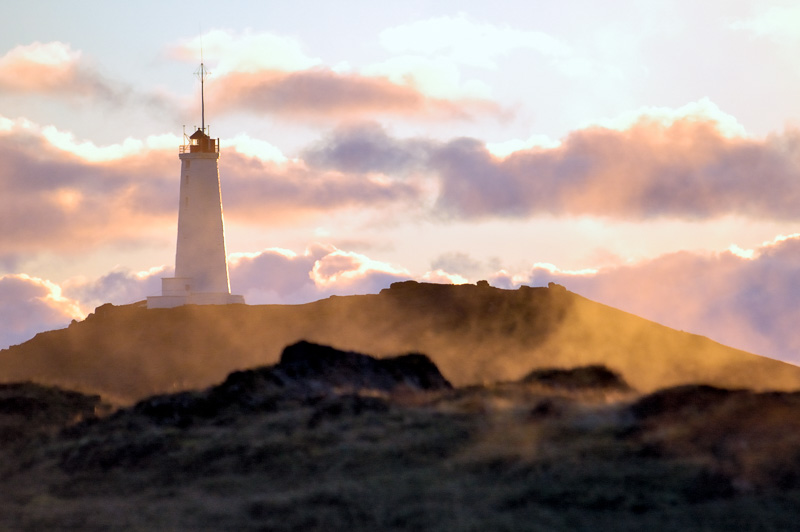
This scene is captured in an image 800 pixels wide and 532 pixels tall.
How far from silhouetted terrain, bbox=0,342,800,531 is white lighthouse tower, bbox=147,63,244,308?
32754mm

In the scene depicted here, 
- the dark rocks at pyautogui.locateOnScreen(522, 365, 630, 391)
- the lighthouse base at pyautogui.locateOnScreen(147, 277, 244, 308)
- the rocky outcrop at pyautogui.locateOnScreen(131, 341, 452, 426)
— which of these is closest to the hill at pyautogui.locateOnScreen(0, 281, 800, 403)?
the lighthouse base at pyautogui.locateOnScreen(147, 277, 244, 308)

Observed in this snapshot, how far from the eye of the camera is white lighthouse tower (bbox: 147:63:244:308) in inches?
2500

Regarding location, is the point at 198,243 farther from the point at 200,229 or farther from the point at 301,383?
the point at 301,383

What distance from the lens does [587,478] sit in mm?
19297

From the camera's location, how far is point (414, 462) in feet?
71.6

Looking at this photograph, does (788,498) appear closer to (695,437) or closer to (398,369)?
(695,437)

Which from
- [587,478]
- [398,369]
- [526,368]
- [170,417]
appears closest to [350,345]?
[526,368]

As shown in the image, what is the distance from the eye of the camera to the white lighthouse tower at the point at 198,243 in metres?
63.5

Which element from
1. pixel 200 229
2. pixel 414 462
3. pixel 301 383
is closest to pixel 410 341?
pixel 200 229

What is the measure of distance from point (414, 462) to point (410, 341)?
35783 millimetres

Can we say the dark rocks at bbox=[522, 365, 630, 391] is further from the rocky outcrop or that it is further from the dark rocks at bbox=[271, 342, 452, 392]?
the rocky outcrop

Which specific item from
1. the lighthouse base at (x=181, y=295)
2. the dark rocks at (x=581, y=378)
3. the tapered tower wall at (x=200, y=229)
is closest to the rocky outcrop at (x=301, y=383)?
the dark rocks at (x=581, y=378)

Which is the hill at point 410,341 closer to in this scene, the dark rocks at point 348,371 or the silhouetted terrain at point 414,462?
the dark rocks at point 348,371

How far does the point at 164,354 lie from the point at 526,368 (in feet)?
71.1
